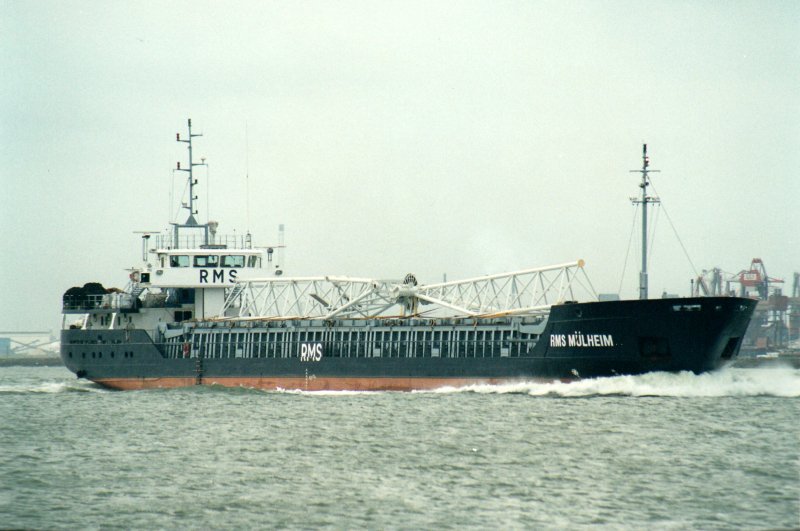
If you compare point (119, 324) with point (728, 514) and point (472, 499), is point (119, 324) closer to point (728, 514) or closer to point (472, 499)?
point (472, 499)

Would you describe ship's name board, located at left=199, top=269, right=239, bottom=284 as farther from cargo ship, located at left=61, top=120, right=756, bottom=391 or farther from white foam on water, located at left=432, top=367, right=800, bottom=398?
white foam on water, located at left=432, top=367, right=800, bottom=398

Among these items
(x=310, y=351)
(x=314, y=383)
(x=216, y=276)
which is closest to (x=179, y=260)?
(x=216, y=276)

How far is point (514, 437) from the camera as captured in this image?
120 feet

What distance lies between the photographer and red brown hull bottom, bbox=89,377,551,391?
5350 centimetres

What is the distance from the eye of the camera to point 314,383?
58125 millimetres

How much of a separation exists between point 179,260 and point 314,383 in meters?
16.1

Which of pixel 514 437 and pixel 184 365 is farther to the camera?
pixel 184 365

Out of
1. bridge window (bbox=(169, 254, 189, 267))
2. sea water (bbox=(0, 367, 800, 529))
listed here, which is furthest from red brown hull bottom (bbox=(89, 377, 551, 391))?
bridge window (bbox=(169, 254, 189, 267))

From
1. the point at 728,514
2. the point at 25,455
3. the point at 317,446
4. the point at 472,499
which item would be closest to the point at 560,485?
the point at 472,499

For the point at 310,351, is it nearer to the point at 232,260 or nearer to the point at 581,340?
the point at 232,260

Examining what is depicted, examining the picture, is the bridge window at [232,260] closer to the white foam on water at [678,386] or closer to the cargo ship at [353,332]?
the cargo ship at [353,332]

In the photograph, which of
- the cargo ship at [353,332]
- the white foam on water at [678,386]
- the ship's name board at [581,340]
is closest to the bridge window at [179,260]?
the cargo ship at [353,332]

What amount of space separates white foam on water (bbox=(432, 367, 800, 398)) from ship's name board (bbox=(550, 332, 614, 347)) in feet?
5.33

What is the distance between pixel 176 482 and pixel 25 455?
8496 millimetres
